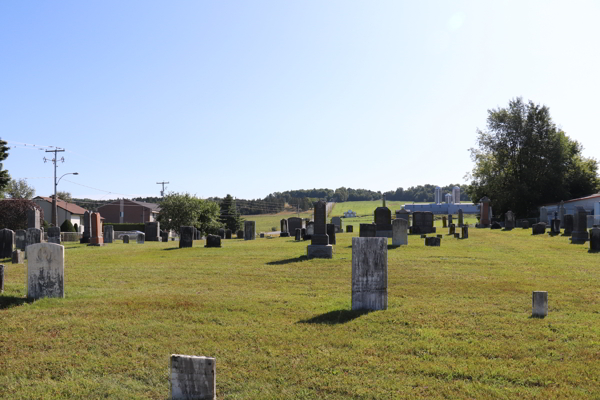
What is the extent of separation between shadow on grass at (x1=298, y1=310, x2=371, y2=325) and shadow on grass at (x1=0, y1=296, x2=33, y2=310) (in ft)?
19.5

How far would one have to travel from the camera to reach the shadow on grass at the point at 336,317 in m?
7.89

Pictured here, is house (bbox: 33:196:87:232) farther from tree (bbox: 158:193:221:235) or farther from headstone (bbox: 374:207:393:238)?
headstone (bbox: 374:207:393:238)

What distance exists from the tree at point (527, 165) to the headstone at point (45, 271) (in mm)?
46557

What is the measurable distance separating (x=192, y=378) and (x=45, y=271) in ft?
23.0

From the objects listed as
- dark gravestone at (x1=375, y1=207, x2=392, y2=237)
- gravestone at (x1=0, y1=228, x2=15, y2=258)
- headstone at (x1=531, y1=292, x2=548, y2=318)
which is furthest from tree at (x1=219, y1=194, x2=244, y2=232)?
headstone at (x1=531, y1=292, x2=548, y2=318)

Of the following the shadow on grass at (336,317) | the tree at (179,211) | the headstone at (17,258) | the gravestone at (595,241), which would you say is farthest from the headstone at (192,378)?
the tree at (179,211)

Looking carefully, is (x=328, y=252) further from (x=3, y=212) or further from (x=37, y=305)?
(x=3, y=212)

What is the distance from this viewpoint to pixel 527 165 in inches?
2007

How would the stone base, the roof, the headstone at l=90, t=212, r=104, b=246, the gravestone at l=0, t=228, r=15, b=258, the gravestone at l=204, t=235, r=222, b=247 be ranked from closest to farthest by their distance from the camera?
the stone base, the gravestone at l=0, t=228, r=15, b=258, the gravestone at l=204, t=235, r=222, b=247, the headstone at l=90, t=212, r=104, b=246, the roof

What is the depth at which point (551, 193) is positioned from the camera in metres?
50.4

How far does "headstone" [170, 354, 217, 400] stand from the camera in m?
4.41

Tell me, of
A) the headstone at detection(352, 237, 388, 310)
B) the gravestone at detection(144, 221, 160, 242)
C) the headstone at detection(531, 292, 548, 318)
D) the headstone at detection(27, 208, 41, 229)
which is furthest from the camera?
the gravestone at detection(144, 221, 160, 242)

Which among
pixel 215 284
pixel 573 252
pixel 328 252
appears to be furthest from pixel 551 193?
pixel 215 284

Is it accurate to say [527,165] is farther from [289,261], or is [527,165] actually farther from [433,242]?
[289,261]
